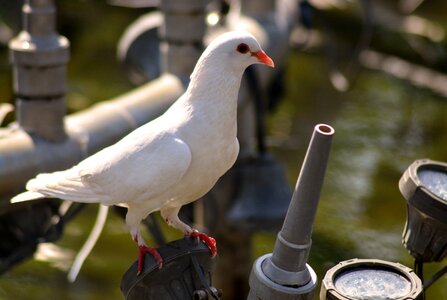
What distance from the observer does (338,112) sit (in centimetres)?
1344

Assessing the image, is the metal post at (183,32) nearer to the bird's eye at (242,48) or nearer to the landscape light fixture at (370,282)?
the bird's eye at (242,48)

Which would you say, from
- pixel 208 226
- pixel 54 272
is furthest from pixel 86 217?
pixel 208 226

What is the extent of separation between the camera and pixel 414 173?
3793 mm

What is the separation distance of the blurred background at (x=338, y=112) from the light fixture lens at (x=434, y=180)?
5577mm

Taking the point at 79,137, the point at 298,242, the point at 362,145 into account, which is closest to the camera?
the point at 298,242

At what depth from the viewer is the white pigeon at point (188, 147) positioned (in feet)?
12.9

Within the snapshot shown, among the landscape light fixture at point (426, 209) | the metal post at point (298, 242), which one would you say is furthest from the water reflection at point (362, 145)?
the metal post at point (298, 242)

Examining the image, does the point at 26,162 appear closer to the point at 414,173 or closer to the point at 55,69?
the point at 55,69

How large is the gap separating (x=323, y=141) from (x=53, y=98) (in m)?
3.55

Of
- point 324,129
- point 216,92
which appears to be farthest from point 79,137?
point 324,129

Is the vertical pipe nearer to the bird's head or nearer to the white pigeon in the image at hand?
the white pigeon

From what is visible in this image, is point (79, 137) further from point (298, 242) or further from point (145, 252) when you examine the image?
point (298, 242)

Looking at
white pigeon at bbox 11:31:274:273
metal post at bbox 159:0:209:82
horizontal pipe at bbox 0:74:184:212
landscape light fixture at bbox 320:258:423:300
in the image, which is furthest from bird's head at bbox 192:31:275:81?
metal post at bbox 159:0:209:82

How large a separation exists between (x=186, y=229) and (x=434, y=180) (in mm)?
1116
